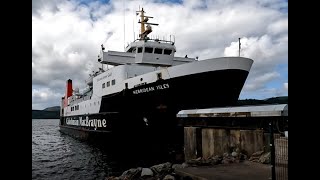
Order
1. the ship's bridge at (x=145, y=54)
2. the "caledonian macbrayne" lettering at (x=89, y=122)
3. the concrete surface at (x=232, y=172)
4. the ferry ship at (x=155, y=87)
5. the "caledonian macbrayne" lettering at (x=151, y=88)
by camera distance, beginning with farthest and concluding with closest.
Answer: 1. the ship's bridge at (x=145, y=54)
2. the "caledonian macbrayne" lettering at (x=89, y=122)
3. the "caledonian macbrayne" lettering at (x=151, y=88)
4. the ferry ship at (x=155, y=87)
5. the concrete surface at (x=232, y=172)

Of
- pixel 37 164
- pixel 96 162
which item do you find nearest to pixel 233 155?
pixel 96 162

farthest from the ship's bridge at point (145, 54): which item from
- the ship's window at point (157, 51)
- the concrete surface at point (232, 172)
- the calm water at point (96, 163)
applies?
the concrete surface at point (232, 172)

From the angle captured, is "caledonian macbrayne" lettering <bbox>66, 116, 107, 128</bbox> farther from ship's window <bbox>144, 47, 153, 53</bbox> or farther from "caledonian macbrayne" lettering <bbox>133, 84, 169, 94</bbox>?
ship's window <bbox>144, 47, 153, 53</bbox>

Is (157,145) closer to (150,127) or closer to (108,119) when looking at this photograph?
(150,127)

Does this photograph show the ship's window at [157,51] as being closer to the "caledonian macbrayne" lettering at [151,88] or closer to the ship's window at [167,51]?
the ship's window at [167,51]

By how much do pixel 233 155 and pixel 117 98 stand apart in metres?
11.7

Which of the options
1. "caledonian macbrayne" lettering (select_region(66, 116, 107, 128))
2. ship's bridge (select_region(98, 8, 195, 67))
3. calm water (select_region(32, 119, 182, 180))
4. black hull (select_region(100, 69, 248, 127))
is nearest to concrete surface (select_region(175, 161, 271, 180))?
calm water (select_region(32, 119, 182, 180))

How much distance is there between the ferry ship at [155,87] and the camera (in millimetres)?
16844

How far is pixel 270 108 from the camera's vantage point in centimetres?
1109

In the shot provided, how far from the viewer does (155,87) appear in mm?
18109

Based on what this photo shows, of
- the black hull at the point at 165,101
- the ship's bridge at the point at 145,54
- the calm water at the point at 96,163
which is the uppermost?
the ship's bridge at the point at 145,54

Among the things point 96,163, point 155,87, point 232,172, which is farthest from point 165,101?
point 232,172

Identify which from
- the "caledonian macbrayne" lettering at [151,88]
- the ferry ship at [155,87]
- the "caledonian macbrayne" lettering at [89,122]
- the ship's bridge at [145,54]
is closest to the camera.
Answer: the ferry ship at [155,87]

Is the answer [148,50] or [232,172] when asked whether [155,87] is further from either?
[232,172]
